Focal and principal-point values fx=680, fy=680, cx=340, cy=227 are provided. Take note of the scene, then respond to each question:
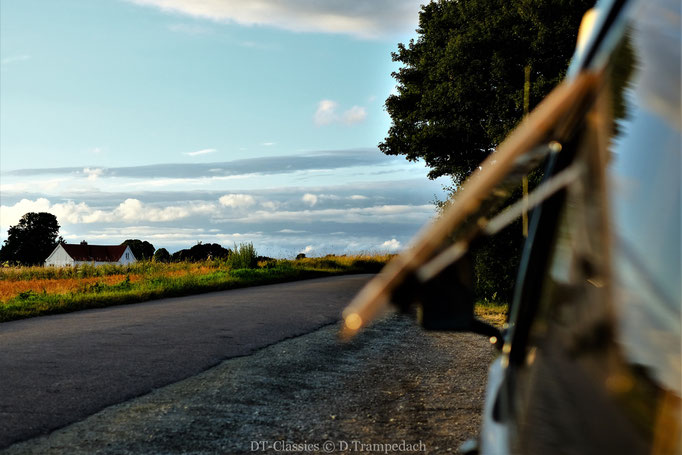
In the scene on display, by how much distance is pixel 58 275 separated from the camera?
30000mm

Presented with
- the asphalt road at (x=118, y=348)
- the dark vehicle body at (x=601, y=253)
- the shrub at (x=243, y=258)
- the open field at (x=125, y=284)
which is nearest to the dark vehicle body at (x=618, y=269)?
the dark vehicle body at (x=601, y=253)

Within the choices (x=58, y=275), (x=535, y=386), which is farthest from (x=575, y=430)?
(x=58, y=275)

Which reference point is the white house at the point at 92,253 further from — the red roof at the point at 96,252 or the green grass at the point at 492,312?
the green grass at the point at 492,312

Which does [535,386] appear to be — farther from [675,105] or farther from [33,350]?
[33,350]

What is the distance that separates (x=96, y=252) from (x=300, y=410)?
321 ft

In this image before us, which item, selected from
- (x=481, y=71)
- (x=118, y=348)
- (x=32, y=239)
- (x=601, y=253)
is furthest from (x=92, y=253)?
(x=601, y=253)

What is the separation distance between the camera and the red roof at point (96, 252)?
91.9 m

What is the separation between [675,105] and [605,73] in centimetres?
24

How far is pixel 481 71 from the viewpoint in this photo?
21234 millimetres

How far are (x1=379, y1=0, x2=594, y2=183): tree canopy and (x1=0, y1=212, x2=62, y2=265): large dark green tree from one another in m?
73.1

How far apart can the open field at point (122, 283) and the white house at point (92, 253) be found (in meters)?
53.3

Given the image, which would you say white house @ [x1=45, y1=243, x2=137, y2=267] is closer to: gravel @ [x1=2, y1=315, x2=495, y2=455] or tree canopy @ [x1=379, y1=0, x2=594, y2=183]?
tree canopy @ [x1=379, y1=0, x2=594, y2=183]

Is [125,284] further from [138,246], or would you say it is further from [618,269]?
[138,246]

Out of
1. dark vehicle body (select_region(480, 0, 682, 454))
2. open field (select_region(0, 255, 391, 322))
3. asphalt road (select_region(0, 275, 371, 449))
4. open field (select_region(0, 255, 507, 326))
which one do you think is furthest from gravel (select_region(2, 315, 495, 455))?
open field (select_region(0, 255, 391, 322))
